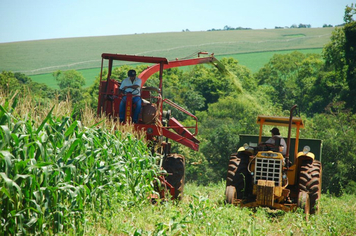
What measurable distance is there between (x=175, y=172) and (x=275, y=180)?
2213mm

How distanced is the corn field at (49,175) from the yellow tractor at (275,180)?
270 cm

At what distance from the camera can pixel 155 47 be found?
84375mm

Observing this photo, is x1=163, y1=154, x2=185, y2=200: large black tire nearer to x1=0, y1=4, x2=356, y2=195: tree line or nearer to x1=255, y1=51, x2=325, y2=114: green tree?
x1=0, y1=4, x2=356, y2=195: tree line

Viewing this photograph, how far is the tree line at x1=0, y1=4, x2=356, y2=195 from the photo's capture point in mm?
17906

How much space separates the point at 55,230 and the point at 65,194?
477 millimetres

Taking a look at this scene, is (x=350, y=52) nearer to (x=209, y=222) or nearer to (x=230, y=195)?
(x=230, y=195)

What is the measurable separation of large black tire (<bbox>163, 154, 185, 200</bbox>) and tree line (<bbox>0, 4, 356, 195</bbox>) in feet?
7.67

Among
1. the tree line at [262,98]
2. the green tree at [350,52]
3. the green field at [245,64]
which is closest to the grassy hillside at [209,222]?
the tree line at [262,98]

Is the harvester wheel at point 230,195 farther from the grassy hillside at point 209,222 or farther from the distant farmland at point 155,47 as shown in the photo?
the distant farmland at point 155,47

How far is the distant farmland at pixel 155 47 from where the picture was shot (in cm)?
6875

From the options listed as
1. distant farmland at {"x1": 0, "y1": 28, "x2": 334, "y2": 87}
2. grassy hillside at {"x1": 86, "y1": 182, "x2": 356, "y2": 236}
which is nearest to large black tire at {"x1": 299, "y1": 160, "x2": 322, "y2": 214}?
grassy hillside at {"x1": 86, "y1": 182, "x2": 356, "y2": 236}

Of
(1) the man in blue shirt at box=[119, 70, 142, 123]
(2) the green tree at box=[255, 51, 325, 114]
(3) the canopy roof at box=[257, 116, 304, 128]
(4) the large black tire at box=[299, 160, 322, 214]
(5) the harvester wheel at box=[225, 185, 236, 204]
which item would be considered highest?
(1) the man in blue shirt at box=[119, 70, 142, 123]

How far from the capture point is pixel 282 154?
10039mm

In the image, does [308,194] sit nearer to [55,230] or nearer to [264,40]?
[55,230]
